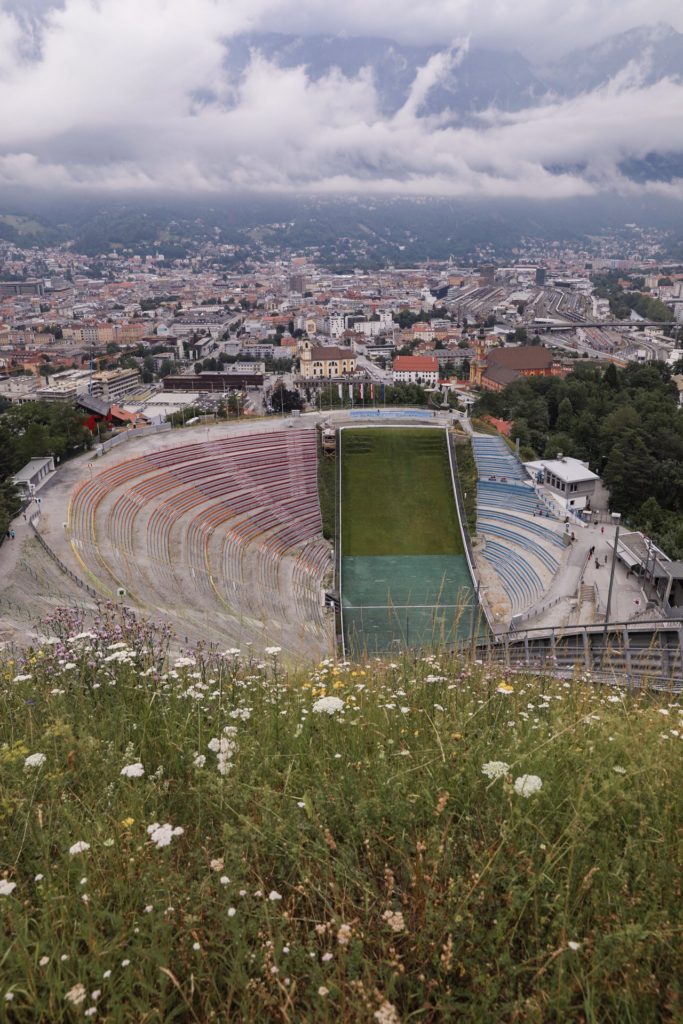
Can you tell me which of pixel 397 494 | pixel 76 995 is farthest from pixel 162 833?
pixel 397 494

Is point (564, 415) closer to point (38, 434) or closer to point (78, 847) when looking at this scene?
point (38, 434)

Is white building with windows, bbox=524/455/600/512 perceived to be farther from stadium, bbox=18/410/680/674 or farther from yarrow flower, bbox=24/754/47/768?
yarrow flower, bbox=24/754/47/768

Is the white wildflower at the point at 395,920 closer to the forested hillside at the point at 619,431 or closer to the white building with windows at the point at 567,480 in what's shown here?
the forested hillside at the point at 619,431

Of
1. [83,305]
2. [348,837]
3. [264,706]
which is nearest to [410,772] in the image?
[348,837]

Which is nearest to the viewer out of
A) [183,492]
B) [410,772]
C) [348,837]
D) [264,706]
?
[348,837]

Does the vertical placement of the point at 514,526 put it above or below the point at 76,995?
below

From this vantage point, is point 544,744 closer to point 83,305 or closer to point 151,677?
point 151,677

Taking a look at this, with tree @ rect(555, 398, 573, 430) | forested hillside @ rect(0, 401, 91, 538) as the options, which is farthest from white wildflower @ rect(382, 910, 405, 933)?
tree @ rect(555, 398, 573, 430)
